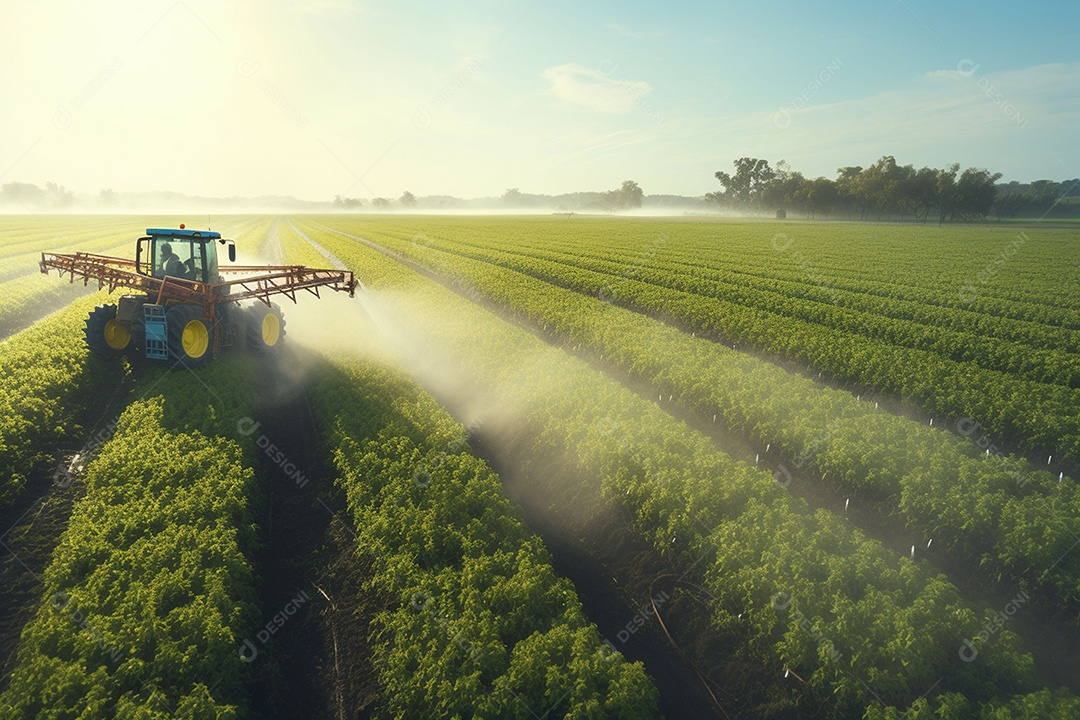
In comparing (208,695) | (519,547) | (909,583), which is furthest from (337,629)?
(909,583)

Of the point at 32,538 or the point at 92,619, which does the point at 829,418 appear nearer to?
the point at 92,619

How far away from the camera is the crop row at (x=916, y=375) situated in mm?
14513

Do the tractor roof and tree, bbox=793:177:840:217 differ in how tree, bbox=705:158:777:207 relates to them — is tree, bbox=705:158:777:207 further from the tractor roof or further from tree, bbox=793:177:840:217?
the tractor roof

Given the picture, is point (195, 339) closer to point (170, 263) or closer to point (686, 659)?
point (170, 263)

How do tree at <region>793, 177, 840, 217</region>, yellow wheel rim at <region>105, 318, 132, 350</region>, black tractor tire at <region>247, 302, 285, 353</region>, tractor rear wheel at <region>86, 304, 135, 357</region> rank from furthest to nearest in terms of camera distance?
tree at <region>793, 177, 840, 217</region> < black tractor tire at <region>247, 302, 285, 353</region> < yellow wheel rim at <region>105, 318, 132, 350</region> < tractor rear wheel at <region>86, 304, 135, 357</region>

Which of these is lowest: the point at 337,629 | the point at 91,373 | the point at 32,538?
the point at 337,629

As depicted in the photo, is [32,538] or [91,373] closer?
[32,538]

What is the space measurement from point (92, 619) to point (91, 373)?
12.3 metres

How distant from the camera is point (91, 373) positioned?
16406 millimetres

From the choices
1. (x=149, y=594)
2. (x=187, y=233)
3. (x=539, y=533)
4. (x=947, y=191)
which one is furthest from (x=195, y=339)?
(x=947, y=191)

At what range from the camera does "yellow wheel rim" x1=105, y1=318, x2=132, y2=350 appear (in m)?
17.0

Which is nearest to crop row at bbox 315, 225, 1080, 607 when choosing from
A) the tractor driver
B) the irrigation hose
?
the irrigation hose

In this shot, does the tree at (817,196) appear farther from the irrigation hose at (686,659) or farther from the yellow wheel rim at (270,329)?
the irrigation hose at (686,659)

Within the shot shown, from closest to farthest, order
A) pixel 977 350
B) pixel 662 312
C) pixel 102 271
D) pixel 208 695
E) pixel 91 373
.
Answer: pixel 208 695 → pixel 91 373 → pixel 102 271 → pixel 977 350 → pixel 662 312
